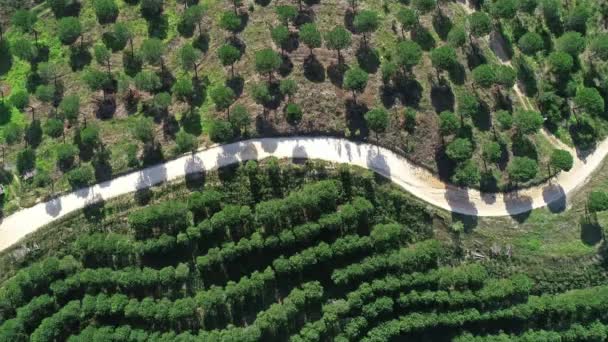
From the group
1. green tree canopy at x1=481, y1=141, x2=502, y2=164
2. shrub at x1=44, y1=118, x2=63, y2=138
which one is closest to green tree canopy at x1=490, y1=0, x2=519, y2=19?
green tree canopy at x1=481, y1=141, x2=502, y2=164

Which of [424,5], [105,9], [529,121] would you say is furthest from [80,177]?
[529,121]

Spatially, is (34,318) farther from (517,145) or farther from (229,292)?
(517,145)

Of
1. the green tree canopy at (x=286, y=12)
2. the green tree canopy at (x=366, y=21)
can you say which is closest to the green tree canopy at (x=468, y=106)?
the green tree canopy at (x=366, y=21)

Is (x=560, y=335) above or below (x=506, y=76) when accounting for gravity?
below

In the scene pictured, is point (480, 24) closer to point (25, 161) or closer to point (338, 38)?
point (338, 38)

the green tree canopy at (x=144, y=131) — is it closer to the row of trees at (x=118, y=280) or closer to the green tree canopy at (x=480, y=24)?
the row of trees at (x=118, y=280)

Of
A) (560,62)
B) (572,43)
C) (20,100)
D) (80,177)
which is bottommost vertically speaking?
(80,177)

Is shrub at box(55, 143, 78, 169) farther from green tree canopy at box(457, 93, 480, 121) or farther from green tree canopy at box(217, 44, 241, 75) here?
green tree canopy at box(457, 93, 480, 121)
